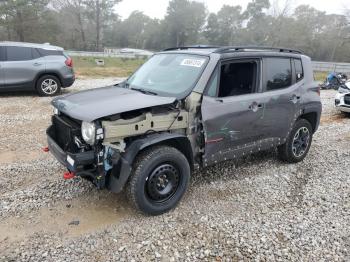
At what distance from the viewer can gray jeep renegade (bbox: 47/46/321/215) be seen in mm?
3209

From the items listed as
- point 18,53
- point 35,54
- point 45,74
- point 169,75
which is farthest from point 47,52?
point 169,75

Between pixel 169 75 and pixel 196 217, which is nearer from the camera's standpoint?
pixel 196 217

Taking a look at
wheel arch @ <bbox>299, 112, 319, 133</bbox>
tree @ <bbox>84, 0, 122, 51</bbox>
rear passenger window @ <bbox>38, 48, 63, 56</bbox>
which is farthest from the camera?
tree @ <bbox>84, 0, 122, 51</bbox>

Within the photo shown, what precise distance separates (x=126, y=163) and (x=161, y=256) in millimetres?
955

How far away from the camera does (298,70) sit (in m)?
4.92

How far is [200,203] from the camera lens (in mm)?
3889

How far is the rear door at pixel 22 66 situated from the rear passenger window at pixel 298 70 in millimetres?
7555

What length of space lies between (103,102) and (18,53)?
735 centimetres

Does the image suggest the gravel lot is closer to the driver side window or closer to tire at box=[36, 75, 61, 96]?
the driver side window

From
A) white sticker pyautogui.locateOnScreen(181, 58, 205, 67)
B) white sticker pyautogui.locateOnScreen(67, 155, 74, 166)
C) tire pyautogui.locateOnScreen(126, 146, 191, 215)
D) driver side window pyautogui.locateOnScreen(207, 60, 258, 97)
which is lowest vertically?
tire pyautogui.locateOnScreen(126, 146, 191, 215)

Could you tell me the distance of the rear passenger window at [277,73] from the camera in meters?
4.39

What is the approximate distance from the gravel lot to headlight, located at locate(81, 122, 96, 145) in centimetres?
97

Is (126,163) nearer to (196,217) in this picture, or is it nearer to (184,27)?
(196,217)

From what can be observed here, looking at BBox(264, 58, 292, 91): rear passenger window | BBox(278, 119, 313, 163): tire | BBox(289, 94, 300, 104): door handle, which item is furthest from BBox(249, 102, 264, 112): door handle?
BBox(278, 119, 313, 163): tire
